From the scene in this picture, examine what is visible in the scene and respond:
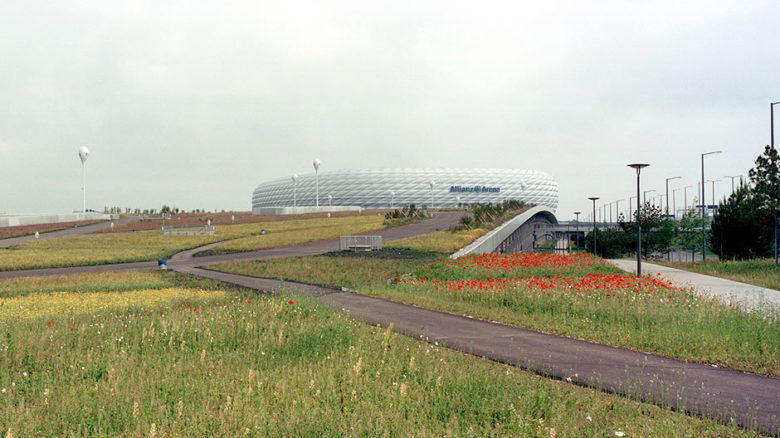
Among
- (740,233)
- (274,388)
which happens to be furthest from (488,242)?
(274,388)

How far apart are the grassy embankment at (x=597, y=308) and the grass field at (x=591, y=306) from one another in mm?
17

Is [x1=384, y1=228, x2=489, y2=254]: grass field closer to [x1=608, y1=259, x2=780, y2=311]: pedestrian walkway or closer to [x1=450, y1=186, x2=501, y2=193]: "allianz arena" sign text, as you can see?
[x1=608, y1=259, x2=780, y2=311]: pedestrian walkway

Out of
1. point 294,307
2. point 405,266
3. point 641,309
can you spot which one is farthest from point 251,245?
point 641,309

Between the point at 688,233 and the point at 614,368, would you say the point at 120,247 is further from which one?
the point at 688,233

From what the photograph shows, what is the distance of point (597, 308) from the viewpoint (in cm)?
1279

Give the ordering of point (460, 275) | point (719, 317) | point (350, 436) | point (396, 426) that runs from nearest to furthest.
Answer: point (350, 436) → point (396, 426) → point (719, 317) → point (460, 275)

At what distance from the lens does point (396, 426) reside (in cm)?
543

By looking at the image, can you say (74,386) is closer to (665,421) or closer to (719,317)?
(665,421)

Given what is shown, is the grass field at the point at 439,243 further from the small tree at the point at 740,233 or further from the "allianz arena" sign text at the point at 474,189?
the "allianz arena" sign text at the point at 474,189

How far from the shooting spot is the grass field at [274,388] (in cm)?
554

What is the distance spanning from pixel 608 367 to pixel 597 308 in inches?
187

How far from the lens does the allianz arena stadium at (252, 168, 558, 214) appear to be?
526 feet

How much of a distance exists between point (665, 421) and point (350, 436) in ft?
11.5

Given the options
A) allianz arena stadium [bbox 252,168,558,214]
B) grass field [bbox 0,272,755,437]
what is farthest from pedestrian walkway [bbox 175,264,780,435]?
allianz arena stadium [bbox 252,168,558,214]
